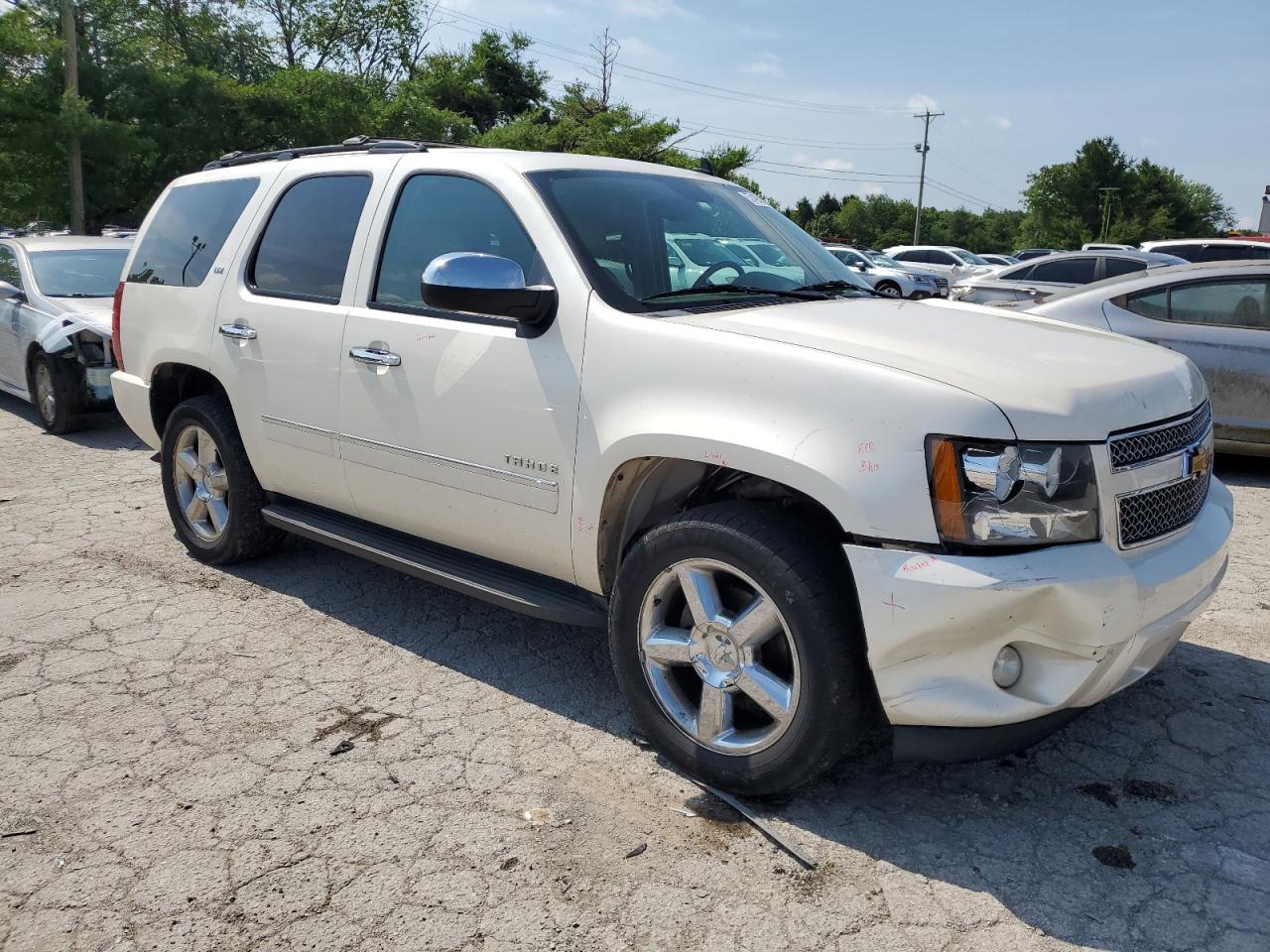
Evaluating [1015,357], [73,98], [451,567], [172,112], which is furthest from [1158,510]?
[172,112]

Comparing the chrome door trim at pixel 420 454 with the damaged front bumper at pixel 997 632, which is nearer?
the damaged front bumper at pixel 997 632

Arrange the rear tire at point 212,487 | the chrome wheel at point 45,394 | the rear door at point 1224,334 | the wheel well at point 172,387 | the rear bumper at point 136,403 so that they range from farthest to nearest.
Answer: the chrome wheel at point 45,394
the rear door at point 1224,334
the rear bumper at point 136,403
the wheel well at point 172,387
the rear tire at point 212,487

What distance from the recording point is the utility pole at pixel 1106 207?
3004 inches

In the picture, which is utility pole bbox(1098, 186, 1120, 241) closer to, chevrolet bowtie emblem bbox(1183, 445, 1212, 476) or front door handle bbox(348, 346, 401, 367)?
chevrolet bowtie emblem bbox(1183, 445, 1212, 476)

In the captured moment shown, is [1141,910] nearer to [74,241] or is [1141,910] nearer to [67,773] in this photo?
[67,773]

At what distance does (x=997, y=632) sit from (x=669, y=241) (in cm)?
184

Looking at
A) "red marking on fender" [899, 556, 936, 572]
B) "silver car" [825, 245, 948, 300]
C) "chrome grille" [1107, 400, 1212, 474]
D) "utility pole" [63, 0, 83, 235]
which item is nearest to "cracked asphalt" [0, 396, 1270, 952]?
"red marking on fender" [899, 556, 936, 572]

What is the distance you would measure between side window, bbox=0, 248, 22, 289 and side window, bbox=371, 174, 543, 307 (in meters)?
7.04

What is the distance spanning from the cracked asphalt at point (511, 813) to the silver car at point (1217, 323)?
120 inches

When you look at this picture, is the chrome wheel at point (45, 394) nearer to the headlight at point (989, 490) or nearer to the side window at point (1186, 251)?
the headlight at point (989, 490)

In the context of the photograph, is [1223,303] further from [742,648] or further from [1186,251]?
[1186,251]

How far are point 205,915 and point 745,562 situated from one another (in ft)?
5.30

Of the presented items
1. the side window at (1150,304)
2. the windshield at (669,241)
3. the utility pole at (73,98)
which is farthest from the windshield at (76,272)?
the utility pole at (73,98)

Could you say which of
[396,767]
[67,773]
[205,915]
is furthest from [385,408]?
[205,915]
